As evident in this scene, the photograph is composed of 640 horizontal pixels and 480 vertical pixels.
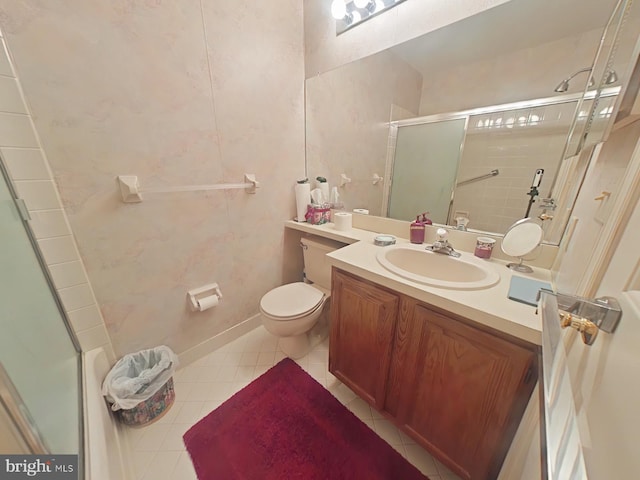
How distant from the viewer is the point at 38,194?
2.94 ft

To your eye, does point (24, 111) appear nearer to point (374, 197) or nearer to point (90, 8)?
point (90, 8)

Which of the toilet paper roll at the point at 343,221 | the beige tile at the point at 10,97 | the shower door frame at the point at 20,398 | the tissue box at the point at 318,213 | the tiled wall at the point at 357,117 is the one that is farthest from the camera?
the tissue box at the point at 318,213

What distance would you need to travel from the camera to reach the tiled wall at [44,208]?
812mm

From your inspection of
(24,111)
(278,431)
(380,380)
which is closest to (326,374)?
(278,431)

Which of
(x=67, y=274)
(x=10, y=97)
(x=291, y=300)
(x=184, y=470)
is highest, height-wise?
(x=10, y=97)

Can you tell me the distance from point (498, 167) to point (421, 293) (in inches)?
28.2

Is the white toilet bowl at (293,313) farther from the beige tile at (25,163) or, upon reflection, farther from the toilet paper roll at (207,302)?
the beige tile at (25,163)

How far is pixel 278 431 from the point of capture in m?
1.12

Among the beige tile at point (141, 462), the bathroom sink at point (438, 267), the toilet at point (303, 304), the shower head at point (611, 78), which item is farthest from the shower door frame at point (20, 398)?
the shower head at point (611, 78)

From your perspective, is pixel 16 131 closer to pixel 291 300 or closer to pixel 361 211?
pixel 291 300

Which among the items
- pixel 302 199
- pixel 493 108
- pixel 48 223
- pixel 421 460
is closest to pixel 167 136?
pixel 48 223

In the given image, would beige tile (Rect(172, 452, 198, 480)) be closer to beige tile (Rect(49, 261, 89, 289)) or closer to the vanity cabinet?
the vanity cabinet

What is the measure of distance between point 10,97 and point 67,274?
69 centimetres

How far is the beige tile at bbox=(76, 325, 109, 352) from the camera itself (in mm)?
1075
